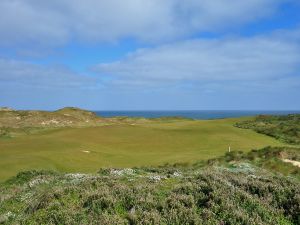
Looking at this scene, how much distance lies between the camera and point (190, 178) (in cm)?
1361

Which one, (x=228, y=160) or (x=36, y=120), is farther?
(x=36, y=120)

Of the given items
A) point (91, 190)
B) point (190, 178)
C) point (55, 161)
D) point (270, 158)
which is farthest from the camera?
point (55, 161)

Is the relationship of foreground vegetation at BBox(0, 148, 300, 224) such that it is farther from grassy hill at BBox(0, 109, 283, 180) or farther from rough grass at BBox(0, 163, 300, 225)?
grassy hill at BBox(0, 109, 283, 180)

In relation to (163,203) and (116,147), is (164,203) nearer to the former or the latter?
(163,203)

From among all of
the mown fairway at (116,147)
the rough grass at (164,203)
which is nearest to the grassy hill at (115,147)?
the mown fairway at (116,147)

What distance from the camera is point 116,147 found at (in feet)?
144

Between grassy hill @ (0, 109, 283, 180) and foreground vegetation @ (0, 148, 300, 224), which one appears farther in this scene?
grassy hill @ (0, 109, 283, 180)

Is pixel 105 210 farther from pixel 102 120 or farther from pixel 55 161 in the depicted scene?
pixel 102 120

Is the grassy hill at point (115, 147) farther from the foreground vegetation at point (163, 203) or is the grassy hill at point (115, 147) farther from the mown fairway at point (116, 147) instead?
the foreground vegetation at point (163, 203)

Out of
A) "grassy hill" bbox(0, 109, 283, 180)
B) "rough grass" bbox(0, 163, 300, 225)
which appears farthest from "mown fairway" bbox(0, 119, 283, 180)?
"rough grass" bbox(0, 163, 300, 225)

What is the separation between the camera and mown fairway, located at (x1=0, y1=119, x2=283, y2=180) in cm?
3039

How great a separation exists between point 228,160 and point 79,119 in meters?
54.9

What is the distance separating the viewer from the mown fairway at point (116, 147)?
99.7ft

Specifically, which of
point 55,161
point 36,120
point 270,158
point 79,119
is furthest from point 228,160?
point 79,119
